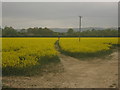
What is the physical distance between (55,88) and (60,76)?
2.36m

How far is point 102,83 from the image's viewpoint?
329 inches

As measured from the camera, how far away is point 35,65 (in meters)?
10.6

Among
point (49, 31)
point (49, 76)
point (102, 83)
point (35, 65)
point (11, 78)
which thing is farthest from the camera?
point (49, 31)

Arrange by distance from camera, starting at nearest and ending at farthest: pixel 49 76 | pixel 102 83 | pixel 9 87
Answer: pixel 9 87
pixel 102 83
pixel 49 76

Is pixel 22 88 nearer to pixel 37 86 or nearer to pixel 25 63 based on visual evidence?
pixel 37 86

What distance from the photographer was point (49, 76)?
9.80 meters

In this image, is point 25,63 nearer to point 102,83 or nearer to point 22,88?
point 22,88

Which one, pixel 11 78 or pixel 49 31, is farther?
pixel 49 31

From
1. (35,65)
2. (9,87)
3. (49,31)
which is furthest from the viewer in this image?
(49,31)

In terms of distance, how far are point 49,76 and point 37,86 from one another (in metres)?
1.97

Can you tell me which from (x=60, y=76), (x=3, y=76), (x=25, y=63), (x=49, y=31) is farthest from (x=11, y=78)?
(x=49, y=31)

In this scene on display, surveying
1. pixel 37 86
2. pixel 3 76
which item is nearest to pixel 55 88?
pixel 37 86

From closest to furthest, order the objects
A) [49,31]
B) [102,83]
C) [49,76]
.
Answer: [102,83] < [49,76] < [49,31]

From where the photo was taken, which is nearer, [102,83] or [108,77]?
[102,83]
